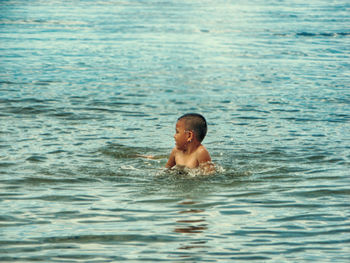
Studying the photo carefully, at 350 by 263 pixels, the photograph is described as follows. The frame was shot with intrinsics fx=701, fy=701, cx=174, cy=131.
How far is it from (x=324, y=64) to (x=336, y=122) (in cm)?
921

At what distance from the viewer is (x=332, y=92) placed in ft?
56.0

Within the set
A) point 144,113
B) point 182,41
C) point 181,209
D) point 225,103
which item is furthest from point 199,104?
point 182,41

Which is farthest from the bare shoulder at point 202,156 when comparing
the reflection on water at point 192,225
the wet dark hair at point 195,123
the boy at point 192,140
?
the reflection on water at point 192,225

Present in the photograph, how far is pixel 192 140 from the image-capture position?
9.51 m

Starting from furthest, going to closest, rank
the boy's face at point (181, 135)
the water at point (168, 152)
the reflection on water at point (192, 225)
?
the boy's face at point (181, 135), the water at point (168, 152), the reflection on water at point (192, 225)

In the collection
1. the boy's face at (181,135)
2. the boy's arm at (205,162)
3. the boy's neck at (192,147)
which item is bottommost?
the boy's arm at (205,162)

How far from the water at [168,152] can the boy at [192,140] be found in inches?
12.4

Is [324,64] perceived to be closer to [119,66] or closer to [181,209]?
[119,66]

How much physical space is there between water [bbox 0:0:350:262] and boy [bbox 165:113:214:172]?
31 centimetres

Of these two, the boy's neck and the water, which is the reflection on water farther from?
the boy's neck

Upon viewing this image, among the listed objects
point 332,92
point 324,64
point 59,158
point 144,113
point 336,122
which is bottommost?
point 59,158

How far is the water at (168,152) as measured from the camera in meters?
6.60

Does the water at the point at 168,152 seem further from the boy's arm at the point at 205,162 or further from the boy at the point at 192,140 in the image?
the boy at the point at 192,140

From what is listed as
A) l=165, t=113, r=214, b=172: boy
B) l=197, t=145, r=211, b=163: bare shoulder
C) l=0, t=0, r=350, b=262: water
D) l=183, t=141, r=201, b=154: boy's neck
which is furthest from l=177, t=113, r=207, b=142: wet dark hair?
l=0, t=0, r=350, b=262: water
